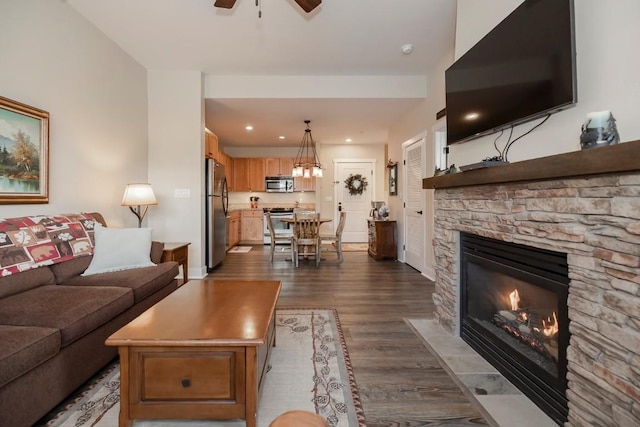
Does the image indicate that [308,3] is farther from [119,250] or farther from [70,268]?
[70,268]

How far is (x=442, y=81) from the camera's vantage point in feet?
12.1

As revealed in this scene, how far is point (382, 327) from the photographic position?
2.44m

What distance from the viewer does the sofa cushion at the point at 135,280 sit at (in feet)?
6.89

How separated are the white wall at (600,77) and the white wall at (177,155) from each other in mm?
3686

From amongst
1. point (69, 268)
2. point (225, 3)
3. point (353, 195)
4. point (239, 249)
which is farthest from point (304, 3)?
point (353, 195)

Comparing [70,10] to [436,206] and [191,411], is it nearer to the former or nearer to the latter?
[191,411]

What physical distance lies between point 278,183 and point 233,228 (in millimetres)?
1708

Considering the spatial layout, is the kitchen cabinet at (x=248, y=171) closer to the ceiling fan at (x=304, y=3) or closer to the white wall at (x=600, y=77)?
the ceiling fan at (x=304, y=3)

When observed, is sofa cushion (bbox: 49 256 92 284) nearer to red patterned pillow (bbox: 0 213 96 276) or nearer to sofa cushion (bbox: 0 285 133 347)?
red patterned pillow (bbox: 0 213 96 276)

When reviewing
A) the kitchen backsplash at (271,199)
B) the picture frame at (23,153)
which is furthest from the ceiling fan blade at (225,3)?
the kitchen backsplash at (271,199)

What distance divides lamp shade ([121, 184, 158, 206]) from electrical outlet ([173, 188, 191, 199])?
73 centimetres

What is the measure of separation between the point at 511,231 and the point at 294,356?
5.06 ft

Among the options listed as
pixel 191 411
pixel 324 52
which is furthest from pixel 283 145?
pixel 191 411

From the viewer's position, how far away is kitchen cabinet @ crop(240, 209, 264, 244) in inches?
294
